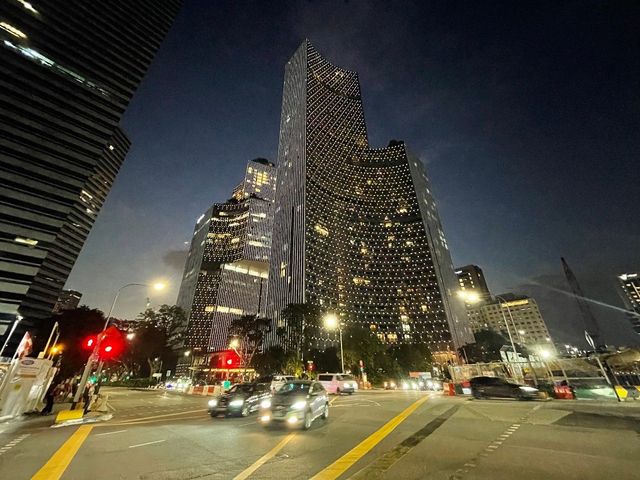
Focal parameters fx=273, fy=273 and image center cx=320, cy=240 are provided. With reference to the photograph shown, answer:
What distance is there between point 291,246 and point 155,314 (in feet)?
205

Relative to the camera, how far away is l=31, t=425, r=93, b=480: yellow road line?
6.25 metres

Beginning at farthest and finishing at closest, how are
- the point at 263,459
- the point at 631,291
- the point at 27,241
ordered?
the point at 631,291 < the point at 27,241 < the point at 263,459

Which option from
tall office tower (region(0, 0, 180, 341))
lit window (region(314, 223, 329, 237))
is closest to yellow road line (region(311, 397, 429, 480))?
tall office tower (region(0, 0, 180, 341))

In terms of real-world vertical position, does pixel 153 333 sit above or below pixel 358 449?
above

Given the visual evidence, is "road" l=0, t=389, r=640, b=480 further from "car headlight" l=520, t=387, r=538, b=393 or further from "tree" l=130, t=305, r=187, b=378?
"tree" l=130, t=305, r=187, b=378

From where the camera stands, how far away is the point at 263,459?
6.93 metres

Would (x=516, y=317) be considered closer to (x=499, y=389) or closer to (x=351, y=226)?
(x=351, y=226)

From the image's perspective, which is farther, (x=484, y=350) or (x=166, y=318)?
(x=484, y=350)

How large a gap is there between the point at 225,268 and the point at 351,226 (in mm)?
76103

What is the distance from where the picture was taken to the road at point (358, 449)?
580 cm

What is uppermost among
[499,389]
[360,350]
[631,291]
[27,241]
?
[631,291]

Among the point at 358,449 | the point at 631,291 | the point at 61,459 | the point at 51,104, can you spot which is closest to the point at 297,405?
the point at 358,449

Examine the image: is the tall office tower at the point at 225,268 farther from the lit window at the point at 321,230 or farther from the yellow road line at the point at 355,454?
the yellow road line at the point at 355,454

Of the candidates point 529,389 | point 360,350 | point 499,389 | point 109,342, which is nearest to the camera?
point 529,389
